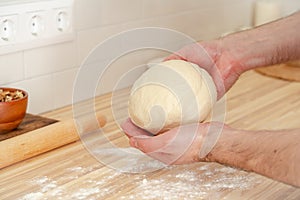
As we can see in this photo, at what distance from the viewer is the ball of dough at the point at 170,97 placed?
0.91 metres

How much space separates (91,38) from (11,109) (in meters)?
0.36

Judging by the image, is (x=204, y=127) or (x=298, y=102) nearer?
(x=204, y=127)

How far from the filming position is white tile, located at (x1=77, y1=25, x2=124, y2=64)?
1281mm

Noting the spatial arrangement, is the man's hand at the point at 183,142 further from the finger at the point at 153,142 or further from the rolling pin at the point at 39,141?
the rolling pin at the point at 39,141

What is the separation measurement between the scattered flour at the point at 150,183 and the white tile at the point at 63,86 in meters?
0.32

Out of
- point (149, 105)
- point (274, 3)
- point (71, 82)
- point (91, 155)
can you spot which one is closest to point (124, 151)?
point (91, 155)

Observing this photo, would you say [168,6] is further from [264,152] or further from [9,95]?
→ [264,152]

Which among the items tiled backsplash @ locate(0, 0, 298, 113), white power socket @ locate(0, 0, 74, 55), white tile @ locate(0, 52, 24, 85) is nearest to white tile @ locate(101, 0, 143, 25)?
tiled backsplash @ locate(0, 0, 298, 113)

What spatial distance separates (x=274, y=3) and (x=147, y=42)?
2.03ft

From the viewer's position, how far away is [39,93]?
1214mm

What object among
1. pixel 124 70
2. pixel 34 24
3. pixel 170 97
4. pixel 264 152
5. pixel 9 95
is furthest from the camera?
pixel 124 70

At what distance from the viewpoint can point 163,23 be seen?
150 centimetres

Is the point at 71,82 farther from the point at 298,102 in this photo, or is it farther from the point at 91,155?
the point at 298,102

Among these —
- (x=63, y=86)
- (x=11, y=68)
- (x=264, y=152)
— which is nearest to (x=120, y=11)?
(x=63, y=86)
